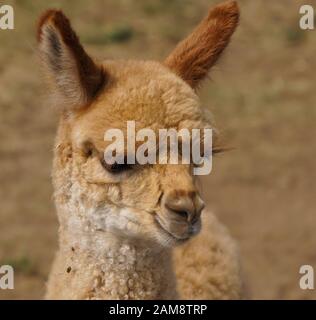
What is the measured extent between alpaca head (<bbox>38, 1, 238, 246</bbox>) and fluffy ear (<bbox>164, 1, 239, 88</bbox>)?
0.14 meters

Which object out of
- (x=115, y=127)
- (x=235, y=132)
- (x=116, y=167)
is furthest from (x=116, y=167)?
(x=235, y=132)

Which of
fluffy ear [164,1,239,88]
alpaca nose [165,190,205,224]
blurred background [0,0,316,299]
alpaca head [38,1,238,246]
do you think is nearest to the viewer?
alpaca nose [165,190,205,224]

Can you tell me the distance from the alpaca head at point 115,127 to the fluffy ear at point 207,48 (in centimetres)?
14

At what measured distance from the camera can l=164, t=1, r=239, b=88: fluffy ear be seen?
15.3 feet

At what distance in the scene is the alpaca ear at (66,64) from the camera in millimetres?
4141

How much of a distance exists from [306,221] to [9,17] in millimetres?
5218

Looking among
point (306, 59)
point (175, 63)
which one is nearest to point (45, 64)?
point (175, 63)

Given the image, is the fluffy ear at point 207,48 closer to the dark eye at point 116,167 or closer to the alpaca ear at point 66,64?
the alpaca ear at point 66,64

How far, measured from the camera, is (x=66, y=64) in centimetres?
428

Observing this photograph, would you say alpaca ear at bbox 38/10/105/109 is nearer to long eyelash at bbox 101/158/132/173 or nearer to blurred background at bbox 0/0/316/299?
long eyelash at bbox 101/158/132/173

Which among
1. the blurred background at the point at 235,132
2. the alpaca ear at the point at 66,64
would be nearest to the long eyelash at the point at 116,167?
the alpaca ear at the point at 66,64

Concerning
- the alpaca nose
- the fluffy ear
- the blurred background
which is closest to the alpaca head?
the alpaca nose

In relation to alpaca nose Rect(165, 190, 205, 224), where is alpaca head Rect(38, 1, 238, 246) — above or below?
above

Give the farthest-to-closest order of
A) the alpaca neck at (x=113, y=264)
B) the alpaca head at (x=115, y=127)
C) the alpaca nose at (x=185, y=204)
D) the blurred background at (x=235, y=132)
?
the blurred background at (x=235, y=132) → the alpaca neck at (x=113, y=264) → the alpaca head at (x=115, y=127) → the alpaca nose at (x=185, y=204)
